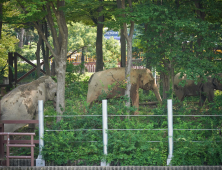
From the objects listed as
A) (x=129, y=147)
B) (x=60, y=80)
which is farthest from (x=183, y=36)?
(x=129, y=147)

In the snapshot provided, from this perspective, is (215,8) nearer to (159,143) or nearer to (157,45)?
(157,45)

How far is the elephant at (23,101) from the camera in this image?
405 inches

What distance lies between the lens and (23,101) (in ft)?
36.2

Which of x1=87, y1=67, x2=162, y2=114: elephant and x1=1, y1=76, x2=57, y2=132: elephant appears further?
x1=87, y1=67, x2=162, y2=114: elephant

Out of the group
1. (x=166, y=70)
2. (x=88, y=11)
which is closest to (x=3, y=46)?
(x=88, y=11)

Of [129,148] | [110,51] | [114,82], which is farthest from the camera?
[110,51]

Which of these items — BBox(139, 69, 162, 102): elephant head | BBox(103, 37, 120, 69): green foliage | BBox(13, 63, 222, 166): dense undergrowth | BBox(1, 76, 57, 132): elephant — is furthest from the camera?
BBox(103, 37, 120, 69): green foliage

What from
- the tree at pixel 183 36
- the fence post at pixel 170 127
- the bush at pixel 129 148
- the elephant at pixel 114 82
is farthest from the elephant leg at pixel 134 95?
the fence post at pixel 170 127

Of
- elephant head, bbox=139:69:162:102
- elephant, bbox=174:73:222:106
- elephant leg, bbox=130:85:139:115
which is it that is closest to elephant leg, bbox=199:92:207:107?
elephant, bbox=174:73:222:106

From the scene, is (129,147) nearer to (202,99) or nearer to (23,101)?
(23,101)

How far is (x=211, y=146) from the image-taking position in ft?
26.0

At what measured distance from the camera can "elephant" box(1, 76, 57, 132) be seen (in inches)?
405

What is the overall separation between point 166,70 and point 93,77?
3.22 m

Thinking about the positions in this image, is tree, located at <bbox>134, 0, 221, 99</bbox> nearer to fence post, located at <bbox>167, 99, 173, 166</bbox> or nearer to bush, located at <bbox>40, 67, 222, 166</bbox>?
fence post, located at <bbox>167, 99, 173, 166</bbox>
